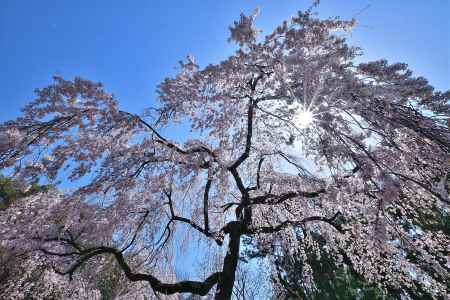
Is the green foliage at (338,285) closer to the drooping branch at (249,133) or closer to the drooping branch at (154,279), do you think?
the drooping branch at (154,279)

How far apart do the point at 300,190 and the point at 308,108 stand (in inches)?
86.3

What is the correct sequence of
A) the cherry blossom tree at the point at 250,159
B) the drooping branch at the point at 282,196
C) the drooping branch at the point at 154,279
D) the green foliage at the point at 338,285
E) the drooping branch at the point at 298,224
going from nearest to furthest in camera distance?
1. the cherry blossom tree at the point at 250,159
2. the drooping branch at the point at 154,279
3. the drooping branch at the point at 282,196
4. the drooping branch at the point at 298,224
5. the green foliage at the point at 338,285

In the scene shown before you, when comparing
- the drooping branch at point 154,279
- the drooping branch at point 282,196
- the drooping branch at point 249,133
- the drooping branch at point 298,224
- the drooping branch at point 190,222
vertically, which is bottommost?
the drooping branch at point 154,279

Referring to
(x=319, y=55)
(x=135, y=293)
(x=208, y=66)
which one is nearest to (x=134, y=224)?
(x=135, y=293)

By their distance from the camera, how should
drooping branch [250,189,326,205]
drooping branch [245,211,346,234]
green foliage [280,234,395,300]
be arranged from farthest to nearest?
green foliage [280,234,395,300] → drooping branch [245,211,346,234] → drooping branch [250,189,326,205]

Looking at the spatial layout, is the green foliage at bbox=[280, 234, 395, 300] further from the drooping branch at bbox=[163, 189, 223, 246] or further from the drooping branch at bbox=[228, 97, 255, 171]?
the drooping branch at bbox=[228, 97, 255, 171]

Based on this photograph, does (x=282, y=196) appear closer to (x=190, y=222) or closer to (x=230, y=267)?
(x=230, y=267)

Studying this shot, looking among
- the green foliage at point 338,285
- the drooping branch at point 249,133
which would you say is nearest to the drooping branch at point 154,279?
the drooping branch at point 249,133

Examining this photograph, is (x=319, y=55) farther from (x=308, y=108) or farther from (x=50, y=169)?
(x=50, y=169)

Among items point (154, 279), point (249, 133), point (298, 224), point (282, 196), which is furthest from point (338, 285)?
point (249, 133)

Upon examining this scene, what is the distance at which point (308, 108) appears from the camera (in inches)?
147

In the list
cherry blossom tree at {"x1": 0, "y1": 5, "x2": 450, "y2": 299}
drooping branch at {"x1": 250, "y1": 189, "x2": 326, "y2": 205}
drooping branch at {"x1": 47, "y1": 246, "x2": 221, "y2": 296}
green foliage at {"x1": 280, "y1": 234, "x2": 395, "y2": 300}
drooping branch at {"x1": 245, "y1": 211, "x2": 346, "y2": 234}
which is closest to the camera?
cherry blossom tree at {"x1": 0, "y1": 5, "x2": 450, "y2": 299}

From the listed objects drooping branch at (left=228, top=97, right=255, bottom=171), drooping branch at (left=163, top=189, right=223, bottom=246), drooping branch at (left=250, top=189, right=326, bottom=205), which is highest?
drooping branch at (left=228, top=97, right=255, bottom=171)

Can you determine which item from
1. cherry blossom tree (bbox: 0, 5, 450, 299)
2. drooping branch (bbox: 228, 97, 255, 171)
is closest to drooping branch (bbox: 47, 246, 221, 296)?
cherry blossom tree (bbox: 0, 5, 450, 299)
